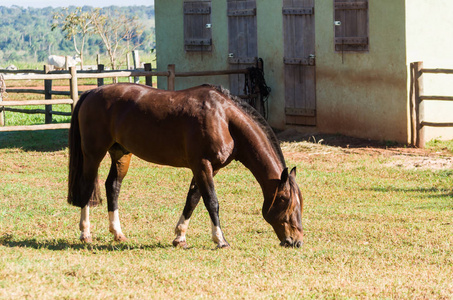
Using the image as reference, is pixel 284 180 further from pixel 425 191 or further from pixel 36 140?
pixel 36 140

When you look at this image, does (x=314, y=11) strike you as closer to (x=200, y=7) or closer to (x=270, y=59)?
(x=270, y=59)

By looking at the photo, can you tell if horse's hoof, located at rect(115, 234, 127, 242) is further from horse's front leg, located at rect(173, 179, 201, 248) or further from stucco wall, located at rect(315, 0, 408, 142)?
stucco wall, located at rect(315, 0, 408, 142)

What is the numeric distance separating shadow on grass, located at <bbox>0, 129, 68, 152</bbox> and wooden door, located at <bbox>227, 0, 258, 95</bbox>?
4.10 m

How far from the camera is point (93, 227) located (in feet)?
26.0

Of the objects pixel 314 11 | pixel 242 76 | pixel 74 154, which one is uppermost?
pixel 314 11

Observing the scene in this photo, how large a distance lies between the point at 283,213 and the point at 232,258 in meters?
0.61

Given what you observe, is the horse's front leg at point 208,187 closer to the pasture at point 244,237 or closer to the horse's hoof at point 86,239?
the pasture at point 244,237

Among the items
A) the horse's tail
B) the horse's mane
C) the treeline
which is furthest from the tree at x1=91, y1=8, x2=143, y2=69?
the horse's mane

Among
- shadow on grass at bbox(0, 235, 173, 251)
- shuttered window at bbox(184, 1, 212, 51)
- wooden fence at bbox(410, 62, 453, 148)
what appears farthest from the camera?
shuttered window at bbox(184, 1, 212, 51)

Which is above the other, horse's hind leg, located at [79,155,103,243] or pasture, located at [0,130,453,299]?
horse's hind leg, located at [79,155,103,243]

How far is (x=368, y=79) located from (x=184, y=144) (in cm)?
771

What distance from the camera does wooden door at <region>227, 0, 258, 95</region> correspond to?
16.1 m

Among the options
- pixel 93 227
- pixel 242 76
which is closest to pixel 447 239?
pixel 93 227

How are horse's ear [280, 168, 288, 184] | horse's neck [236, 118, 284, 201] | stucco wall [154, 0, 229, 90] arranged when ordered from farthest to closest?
stucco wall [154, 0, 229, 90] → horse's neck [236, 118, 284, 201] → horse's ear [280, 168, 288, 184]
